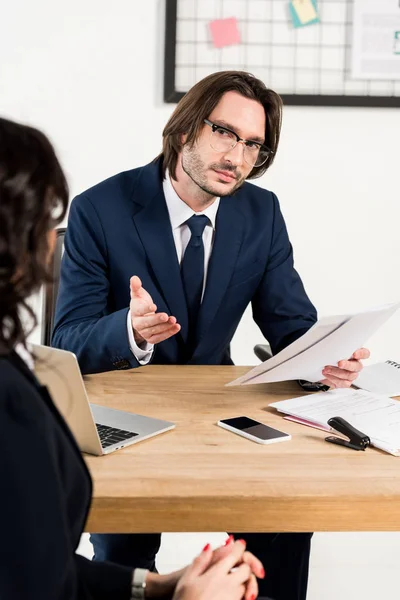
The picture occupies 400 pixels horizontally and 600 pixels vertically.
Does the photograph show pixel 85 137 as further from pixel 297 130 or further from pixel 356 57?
pixel 356 57

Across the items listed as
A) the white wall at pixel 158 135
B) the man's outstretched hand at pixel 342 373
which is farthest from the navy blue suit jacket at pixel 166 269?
the white wall at pixel 158 135

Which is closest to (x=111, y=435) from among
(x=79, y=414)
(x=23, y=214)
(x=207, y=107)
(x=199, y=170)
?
(x=79, y=414)

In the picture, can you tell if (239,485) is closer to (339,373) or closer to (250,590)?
(250,590)

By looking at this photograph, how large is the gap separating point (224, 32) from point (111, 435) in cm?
196

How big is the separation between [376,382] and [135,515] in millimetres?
793

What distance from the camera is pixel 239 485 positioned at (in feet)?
3.43

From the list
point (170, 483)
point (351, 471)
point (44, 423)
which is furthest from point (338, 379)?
point (44, 423)

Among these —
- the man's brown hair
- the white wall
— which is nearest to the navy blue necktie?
the man's brown hair

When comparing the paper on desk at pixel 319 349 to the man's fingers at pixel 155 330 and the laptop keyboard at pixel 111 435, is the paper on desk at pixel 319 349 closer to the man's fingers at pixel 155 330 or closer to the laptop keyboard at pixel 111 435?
the man's fingers at pixel 155 330

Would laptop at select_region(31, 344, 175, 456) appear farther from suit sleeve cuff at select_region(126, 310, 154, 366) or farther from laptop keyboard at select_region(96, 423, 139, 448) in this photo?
suit sleeve cuff at select_region(126, 310, 154, 366)

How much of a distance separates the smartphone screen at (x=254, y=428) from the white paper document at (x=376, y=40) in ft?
6.19

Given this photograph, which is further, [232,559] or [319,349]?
[319,349]

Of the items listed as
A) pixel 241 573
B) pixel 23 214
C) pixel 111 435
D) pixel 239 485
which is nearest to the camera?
pixel 23 214

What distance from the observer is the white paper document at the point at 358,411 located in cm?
125
